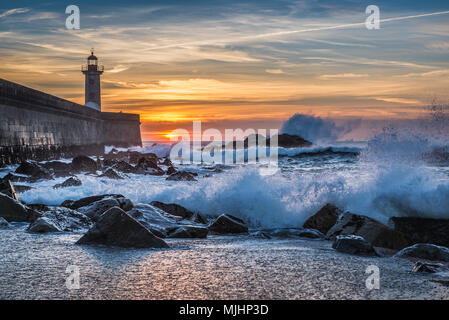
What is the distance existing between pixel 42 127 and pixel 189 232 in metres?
14.8

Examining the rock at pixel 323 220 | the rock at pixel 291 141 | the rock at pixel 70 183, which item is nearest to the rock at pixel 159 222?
the rock at pixel 323 220

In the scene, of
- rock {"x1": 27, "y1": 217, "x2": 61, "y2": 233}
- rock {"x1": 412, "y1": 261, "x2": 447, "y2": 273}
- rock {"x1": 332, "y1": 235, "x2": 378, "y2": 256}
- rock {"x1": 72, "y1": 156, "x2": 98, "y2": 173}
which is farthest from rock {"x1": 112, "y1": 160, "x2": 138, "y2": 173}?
rock {"x1": 412, "y1": 261, "x2": 447, "y2": 273}

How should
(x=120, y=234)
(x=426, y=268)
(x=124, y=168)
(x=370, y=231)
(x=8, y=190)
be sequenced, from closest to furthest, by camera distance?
(x=426, y=268)
(x=120, y=234)
(x=370, y=231)
(x=8, y=190)
(x=124, y=168)

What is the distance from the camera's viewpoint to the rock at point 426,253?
341 centimetres

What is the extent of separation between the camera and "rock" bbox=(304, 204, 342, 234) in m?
4.92

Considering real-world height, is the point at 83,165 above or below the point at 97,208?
below

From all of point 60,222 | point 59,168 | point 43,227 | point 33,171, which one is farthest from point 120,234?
point 59,168

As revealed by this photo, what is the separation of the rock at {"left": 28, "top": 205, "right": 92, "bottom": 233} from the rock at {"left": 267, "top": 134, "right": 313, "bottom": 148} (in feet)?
97.5

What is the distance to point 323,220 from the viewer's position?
498 centimetres

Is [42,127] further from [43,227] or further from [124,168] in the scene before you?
[43,227]

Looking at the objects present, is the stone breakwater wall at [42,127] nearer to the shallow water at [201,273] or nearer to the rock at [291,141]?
the shallow water at [201,273]

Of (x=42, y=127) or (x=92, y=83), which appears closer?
(x=42, y=127)

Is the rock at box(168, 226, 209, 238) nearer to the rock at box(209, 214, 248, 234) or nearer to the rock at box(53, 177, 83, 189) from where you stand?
the rock at box(209, 214, 248, 234)

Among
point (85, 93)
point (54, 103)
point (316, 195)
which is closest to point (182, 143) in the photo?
point (85, 93)
